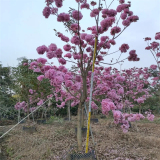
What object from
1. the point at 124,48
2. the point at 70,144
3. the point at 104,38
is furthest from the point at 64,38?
the point at 70,144

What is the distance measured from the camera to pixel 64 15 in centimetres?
245

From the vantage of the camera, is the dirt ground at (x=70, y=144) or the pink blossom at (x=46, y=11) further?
the dirt ground at (x=70, y=144)

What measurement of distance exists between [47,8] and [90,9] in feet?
2.05

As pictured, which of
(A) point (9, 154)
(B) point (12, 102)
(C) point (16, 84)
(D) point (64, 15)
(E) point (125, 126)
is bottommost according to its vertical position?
(A) point (9, 154)

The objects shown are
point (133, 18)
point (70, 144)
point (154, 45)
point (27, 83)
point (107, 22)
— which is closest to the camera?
point (107, 22)

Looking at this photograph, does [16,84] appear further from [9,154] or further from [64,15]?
[64,15]

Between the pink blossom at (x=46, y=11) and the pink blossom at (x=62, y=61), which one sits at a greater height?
the pink blossom at (x=46, y=11)

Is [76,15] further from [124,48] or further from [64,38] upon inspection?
[124,48]

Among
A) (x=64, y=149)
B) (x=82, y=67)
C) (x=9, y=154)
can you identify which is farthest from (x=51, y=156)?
(x=82, y=67)

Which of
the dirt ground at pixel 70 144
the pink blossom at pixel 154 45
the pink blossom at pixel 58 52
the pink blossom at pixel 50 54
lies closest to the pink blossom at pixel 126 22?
the pink blossom at pixel 58 52

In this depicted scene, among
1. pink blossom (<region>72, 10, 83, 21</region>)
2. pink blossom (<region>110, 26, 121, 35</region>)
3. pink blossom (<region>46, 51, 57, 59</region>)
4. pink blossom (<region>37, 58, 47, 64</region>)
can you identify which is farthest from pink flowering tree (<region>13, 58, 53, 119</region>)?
pink blossom (<region>110, 26, 121, 35</region>)

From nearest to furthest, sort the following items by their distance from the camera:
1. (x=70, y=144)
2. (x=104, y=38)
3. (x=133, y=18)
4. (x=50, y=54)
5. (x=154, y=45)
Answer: (x=133, y=18)
(x=50, y=54)
(x=104, y=38)
(x=70, y=144)
(x=154, y=45)

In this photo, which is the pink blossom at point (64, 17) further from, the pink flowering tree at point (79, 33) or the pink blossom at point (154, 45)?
the pink blossom at point (154, 45)

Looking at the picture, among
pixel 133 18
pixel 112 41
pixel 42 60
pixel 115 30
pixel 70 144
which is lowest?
pixel 70 144
